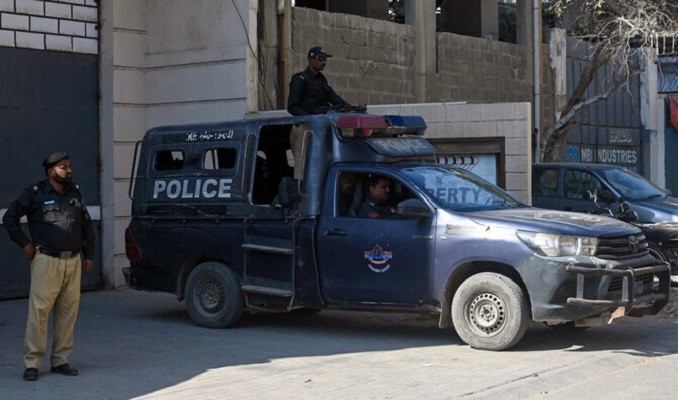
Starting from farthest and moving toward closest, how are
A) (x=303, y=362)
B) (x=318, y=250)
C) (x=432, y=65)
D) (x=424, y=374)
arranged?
(x=432, y=65)
(x=318, y=250)
(x=303, y=362)
(x=424, y=374)

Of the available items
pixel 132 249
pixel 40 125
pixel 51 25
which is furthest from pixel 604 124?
pixel 132 249

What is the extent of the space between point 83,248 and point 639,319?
649 cm

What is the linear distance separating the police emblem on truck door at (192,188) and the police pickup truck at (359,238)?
0.01 m

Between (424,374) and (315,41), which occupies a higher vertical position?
(315,41)

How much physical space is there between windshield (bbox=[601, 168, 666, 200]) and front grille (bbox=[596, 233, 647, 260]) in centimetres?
509

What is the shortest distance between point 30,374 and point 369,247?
353cm

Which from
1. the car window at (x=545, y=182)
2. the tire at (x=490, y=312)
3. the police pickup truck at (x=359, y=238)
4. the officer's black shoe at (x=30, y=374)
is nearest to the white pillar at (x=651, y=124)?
the car window at (x=545, y=182)

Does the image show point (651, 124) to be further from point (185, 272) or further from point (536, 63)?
point (185, 272)

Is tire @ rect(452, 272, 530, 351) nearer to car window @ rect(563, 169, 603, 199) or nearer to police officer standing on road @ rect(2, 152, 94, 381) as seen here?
police officer standing on road @ rect(2, 152, 94, 381)

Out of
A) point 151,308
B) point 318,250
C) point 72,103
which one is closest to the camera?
point 318,250

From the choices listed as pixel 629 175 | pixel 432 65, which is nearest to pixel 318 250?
pixel 629 175

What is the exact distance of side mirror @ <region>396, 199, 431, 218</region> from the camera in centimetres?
1071

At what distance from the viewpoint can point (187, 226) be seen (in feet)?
40.5

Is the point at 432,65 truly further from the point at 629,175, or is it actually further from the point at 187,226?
the point at 187,226
